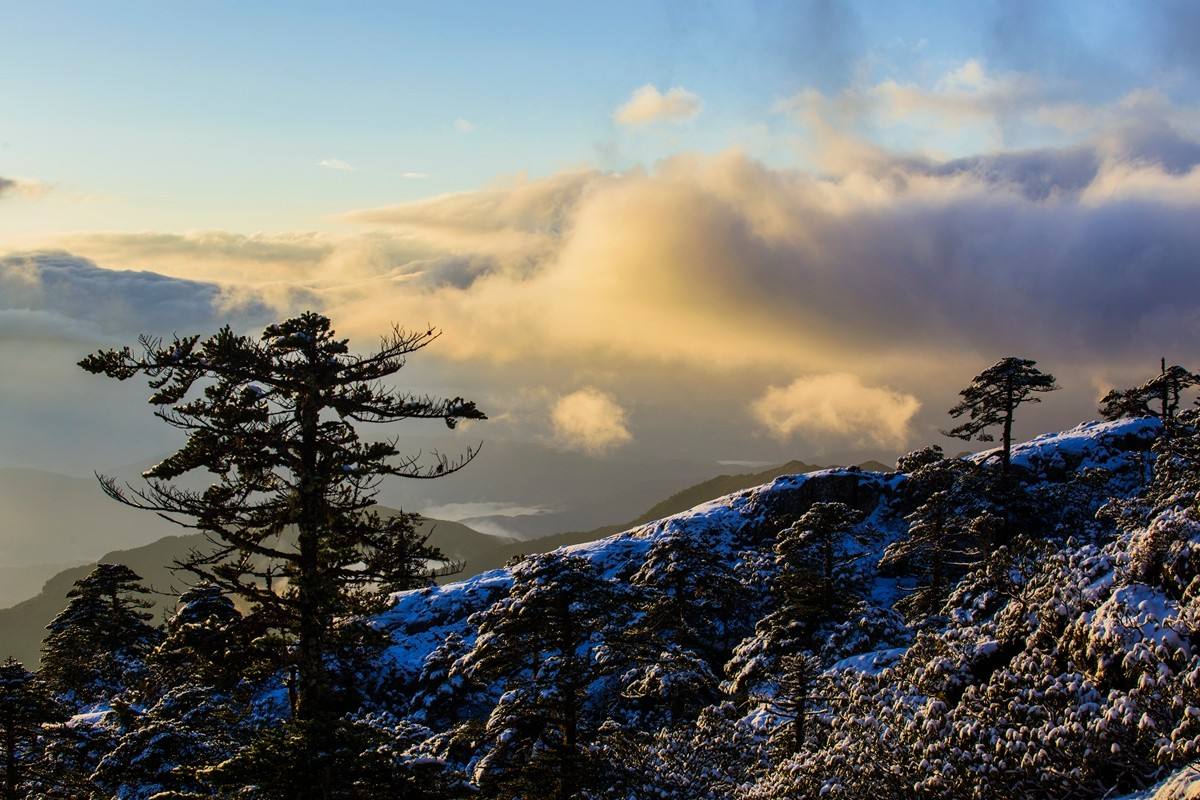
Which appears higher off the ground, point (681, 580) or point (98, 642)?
point (681, 580)

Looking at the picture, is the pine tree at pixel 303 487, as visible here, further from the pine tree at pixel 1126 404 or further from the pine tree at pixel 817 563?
the pine tree at pixel 1126 404

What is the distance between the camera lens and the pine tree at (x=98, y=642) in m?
43.3

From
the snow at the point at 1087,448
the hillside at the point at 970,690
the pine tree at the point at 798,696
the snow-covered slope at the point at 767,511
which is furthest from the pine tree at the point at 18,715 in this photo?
the snow at the point at 1087,448

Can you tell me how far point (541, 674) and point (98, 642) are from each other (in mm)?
38505

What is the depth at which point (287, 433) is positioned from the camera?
1705 cm

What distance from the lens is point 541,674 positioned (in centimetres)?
2014

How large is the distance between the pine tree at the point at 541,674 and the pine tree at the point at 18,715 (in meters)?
14.9

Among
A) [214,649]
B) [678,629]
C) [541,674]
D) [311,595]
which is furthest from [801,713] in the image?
[214,649]

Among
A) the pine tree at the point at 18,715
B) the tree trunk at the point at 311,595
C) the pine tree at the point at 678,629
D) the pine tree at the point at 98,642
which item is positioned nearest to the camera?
the tree trunk at the point at 311,595

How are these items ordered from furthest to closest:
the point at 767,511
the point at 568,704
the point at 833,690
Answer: the point at 767,511 < the point at 833,690 < the point at 568,704

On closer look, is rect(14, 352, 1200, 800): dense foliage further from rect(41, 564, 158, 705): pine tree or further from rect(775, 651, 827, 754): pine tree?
rect(41, 564, 158, 705): pine tree

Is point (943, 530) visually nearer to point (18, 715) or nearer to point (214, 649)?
point (214, 649)

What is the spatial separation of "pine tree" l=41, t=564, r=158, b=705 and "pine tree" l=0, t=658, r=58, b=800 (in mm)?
17026

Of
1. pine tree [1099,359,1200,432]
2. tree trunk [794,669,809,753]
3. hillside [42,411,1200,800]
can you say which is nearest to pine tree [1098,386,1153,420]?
pine tree [1099,359,1200,432]
